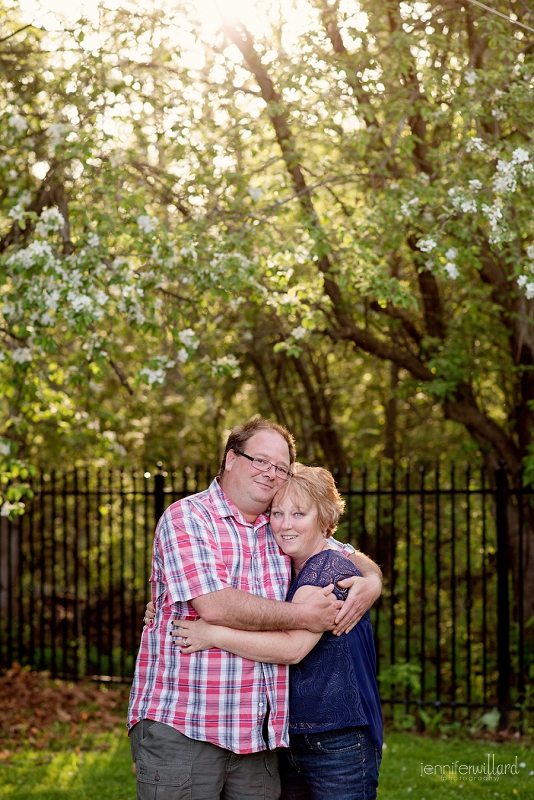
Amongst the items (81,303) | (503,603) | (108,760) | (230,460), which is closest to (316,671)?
(230,460)

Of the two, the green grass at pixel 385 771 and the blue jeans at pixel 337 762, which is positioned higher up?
the blue jeans at pixel 337 762

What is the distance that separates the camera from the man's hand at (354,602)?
2863 mm

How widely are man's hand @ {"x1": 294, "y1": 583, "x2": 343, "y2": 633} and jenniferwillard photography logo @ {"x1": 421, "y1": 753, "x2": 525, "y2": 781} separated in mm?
3419

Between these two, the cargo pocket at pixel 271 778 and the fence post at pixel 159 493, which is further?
the fence post at pixel 159 493

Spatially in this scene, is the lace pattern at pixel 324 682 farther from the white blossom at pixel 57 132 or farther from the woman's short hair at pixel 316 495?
the white blossom at pixel 57 132

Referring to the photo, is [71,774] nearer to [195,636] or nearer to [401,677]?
[401,677]

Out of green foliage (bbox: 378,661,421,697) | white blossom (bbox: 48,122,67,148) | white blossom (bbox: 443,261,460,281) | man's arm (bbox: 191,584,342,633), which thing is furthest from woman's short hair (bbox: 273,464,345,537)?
green foliage (bbox: 378,661,421,697)

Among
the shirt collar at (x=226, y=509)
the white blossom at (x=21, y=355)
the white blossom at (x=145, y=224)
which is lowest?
the shirt collar at (x=226, y=509)

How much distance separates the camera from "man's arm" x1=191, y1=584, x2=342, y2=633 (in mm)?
2775

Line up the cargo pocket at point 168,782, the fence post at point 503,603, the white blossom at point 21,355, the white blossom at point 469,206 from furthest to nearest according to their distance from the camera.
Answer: the fence post at point 503,603 → the white blossom at point 21,355 → the white blossom at point 469,206 → the cargo pocket at point 168,782

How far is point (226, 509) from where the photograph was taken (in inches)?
120

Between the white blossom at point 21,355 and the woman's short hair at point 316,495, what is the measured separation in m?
3.63

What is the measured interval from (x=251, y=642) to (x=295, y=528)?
437 mm

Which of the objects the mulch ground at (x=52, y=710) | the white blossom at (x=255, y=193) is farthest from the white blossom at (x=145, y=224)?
the mulch ground at (x=52, y=710)
